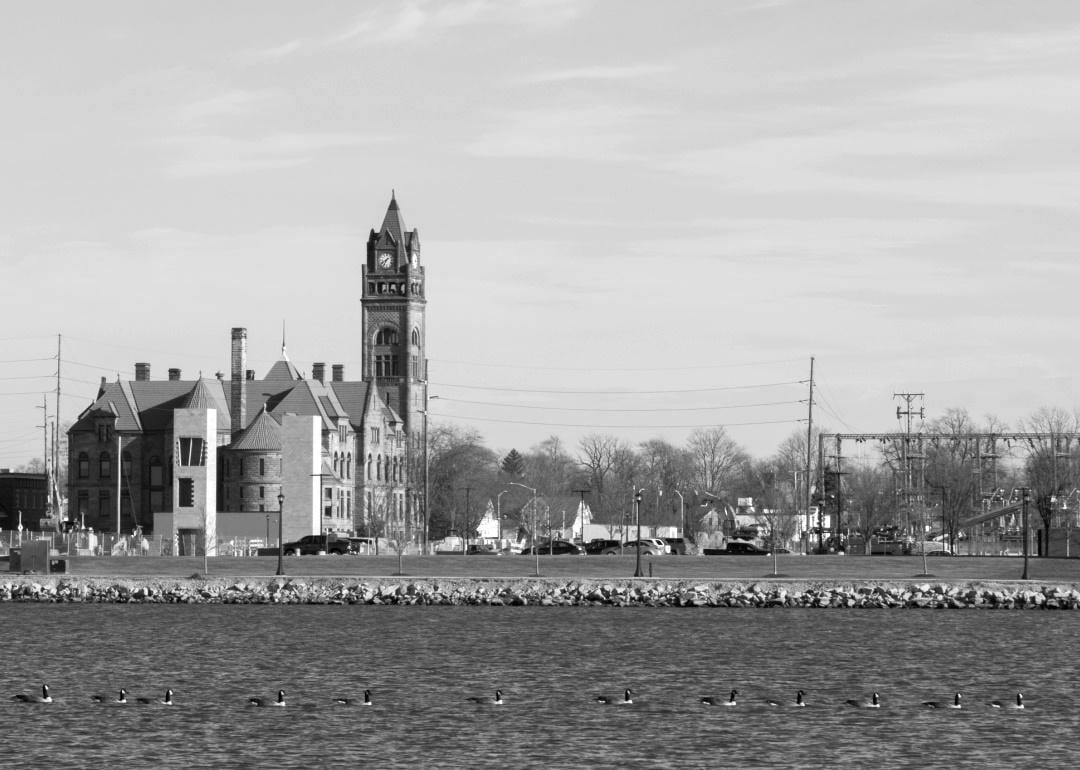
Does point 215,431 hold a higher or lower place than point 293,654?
higher

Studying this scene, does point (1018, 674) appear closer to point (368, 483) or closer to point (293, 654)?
point (293, 654)

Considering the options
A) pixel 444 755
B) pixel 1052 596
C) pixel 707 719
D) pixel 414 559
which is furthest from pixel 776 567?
pixel 444 755

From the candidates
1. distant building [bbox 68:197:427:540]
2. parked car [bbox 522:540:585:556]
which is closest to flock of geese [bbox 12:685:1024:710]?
parked car [bbox 522:540:585:556]

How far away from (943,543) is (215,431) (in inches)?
2101

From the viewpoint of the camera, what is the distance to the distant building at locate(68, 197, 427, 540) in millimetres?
134750

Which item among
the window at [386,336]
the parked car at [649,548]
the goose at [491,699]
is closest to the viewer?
the goose at [491,699]

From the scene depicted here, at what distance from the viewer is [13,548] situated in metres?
101

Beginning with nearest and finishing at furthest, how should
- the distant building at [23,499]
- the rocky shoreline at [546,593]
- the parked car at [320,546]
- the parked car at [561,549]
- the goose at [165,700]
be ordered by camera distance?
the goose at [165,700] < the rocky shoreline at [546,593] < the parked car at [320,546] < the parked car at [561,549] < the distant building at [23,499]

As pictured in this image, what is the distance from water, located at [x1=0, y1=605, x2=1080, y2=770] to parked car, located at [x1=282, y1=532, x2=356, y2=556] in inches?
1708

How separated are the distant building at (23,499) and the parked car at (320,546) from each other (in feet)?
199

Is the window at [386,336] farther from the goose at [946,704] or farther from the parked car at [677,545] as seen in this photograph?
the goose at [946,704]

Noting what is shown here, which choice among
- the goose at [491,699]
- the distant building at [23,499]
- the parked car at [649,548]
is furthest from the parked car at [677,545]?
the goose at [491,699]

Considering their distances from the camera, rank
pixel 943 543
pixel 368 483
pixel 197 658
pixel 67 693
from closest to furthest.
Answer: pixel 67 693 → pixel 197 658 → pixel 943 543 → pixel 368 483

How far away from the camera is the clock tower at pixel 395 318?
596ft
